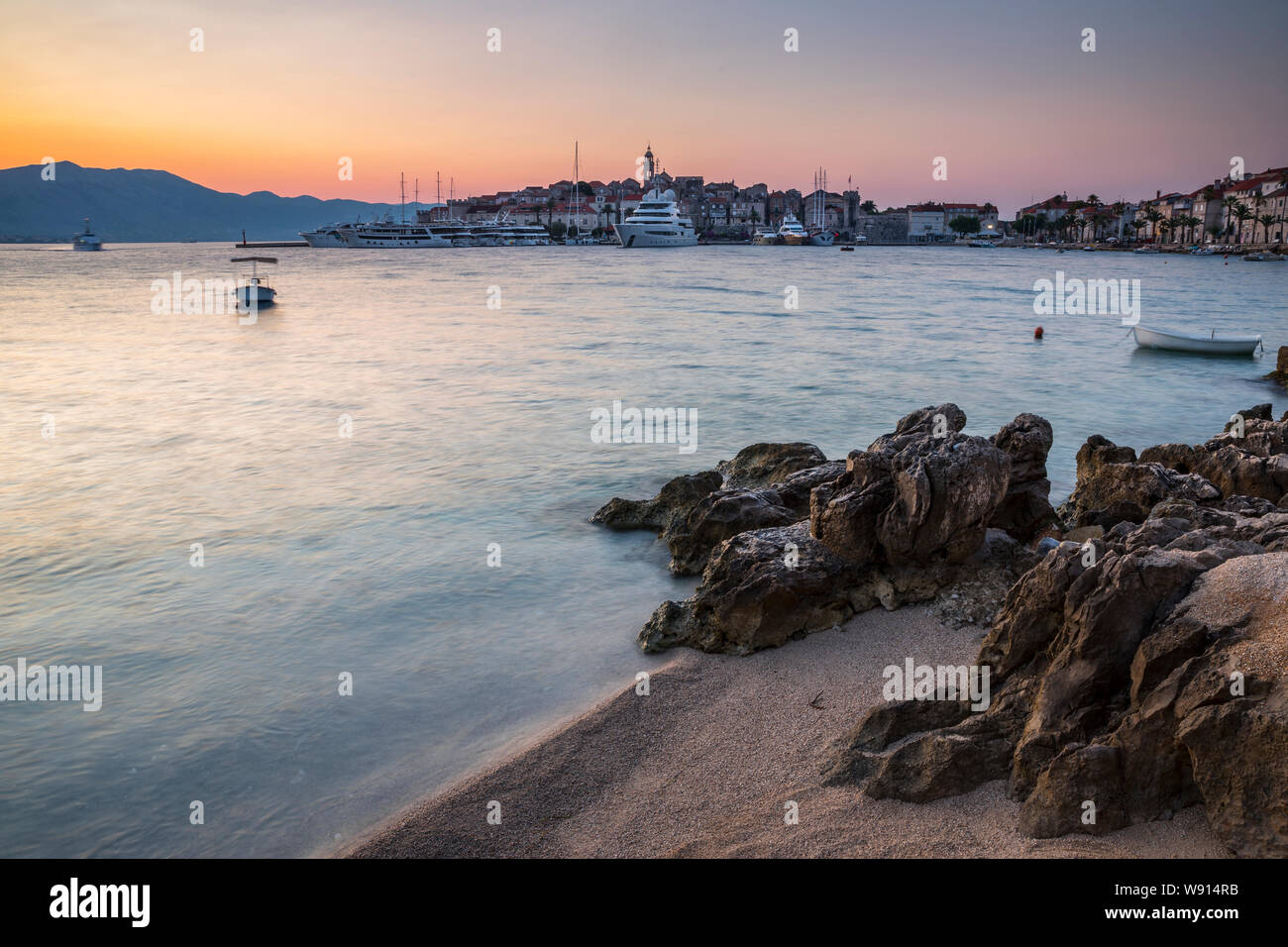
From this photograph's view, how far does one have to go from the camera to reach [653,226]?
120812 mm

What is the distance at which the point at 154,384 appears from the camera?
22.1 meters

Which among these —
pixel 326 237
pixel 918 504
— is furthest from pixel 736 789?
pixel 326 237

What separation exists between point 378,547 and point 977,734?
25.0ft

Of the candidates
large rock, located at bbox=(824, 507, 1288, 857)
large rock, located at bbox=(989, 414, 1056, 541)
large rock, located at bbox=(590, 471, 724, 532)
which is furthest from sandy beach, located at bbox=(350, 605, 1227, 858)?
large rock, located at bbox=(590, 471, 724, 532)

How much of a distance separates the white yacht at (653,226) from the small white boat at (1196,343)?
9875 centimetres

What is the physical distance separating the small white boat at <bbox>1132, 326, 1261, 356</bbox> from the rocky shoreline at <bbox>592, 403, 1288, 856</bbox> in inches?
762

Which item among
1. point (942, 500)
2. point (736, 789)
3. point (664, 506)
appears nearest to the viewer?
point (736, 789)

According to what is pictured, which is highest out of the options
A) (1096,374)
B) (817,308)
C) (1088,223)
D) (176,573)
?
(1088,223)

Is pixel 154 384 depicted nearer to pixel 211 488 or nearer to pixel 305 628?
pixel 211 488

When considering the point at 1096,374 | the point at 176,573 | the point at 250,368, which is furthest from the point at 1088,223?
the point at 176,573

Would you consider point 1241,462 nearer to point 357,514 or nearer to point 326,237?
point 357,514

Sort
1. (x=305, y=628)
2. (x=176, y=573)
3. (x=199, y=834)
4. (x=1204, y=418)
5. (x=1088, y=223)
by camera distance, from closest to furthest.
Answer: (x=199, y=834), (x=305, y=628), (x=176, y=573), (x=1204, y=418), (x=1088, y=223)

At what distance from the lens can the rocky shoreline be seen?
3.72 meters

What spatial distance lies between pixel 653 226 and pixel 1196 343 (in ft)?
331
